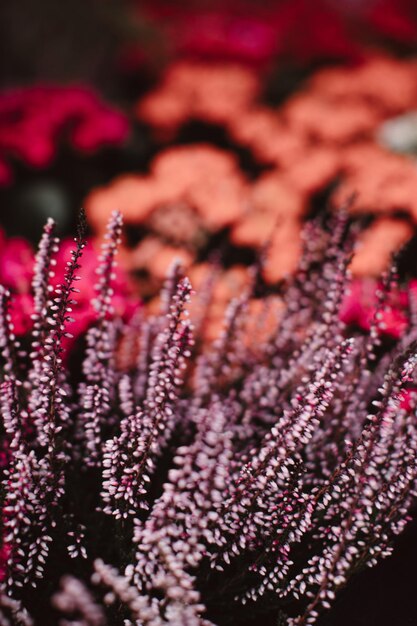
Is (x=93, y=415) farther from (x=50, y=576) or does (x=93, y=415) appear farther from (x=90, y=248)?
(x=90, y=248)

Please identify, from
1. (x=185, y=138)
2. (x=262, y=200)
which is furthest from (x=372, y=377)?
(x=185, y=138)

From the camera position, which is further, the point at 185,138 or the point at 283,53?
the point at 283,53

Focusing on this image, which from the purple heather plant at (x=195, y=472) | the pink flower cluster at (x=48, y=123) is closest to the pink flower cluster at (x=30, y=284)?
the purple heather plant at (x=195, y=472)

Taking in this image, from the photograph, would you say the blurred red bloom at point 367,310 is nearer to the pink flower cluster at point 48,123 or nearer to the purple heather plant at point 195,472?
the purple heather plant at point 195,472

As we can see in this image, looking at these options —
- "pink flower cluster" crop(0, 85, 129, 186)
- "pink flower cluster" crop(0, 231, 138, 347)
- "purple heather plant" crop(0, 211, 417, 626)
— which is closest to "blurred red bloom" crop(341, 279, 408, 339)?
"purple heather plant" crop(0, 211, 417, 626)

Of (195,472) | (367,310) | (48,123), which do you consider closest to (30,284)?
(195,472)

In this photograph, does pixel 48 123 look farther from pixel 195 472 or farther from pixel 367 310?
pixel 195 472
